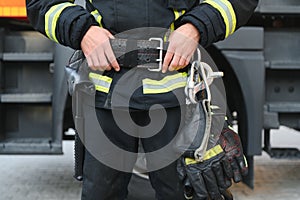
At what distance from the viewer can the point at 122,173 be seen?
2098mm

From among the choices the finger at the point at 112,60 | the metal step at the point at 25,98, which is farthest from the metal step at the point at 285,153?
the finger at the point at 112,60

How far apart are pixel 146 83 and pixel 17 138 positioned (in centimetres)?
179

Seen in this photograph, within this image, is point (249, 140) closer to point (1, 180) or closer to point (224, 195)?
point (224, 195)

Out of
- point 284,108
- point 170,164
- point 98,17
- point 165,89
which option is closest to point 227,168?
point 170,164

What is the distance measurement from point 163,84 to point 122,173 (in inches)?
16.3

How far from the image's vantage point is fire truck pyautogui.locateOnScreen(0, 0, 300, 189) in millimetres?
3301

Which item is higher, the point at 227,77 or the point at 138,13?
the point at 138,13

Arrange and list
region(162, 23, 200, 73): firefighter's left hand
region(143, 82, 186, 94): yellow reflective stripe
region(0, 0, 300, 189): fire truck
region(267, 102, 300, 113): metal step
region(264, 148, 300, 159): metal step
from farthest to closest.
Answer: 1. region(264, 148, 300, 159): metal step
2. region(267, 102, 300, 113): metal step
3. region(0, 0, 300, 189): fire truck
4. region(143, 82, 186, 94): yellow reflective stripe
5. region(162, 23, 200, 73): firefighter's left hand

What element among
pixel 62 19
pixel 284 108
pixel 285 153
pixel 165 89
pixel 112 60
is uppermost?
pixel 62 19

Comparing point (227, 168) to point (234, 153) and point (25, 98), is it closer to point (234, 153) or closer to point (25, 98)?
point (234, 153)

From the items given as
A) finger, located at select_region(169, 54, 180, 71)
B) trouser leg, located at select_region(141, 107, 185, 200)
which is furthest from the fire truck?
finger, located at select_region(169, 54, 180, 71)

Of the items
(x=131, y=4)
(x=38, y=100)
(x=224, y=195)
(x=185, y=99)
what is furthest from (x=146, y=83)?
(x=38, y=100)

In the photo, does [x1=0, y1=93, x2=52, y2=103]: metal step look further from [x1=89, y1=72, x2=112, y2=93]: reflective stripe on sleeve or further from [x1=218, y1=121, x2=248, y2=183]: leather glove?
[x1=218, y1=121, x2=248, y2=183]: leather glove

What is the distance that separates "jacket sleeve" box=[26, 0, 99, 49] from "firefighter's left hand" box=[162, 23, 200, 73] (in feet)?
0.97
